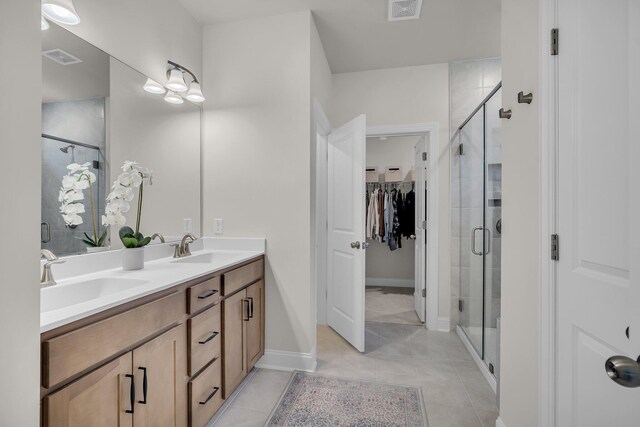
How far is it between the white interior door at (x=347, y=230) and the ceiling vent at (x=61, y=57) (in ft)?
6.02

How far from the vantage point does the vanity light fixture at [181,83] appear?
6.76ft

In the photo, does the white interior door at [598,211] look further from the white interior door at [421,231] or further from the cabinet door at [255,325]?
the white interior door at [421,231]

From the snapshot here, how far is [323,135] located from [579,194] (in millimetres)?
2388

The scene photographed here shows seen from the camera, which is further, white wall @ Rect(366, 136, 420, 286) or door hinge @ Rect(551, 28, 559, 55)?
white wall @ Rect(366, 136, 420, 286)

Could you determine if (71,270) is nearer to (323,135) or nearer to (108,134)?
(108,134)

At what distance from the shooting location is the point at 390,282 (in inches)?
199

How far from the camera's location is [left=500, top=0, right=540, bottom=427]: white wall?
1.26 metres

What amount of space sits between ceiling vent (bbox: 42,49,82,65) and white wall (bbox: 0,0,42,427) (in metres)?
0.93

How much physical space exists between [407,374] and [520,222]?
4.79ft

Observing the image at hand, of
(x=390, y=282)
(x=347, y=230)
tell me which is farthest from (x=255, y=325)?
(x=390, y=282)

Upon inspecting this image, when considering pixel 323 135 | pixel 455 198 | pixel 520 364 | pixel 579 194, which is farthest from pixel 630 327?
pixel 323 135

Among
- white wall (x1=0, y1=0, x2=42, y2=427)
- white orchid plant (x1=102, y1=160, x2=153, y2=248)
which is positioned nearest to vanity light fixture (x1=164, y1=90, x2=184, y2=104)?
white orchid plant (x1=102, y1=160, x2=153, y2=248)

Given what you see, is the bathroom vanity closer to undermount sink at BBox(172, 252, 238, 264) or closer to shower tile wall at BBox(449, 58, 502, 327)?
undermount sink at BBox(172, 252, 238, 264)

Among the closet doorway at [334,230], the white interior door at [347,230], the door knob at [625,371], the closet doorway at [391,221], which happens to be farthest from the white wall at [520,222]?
the closet doorway at [391,221]
